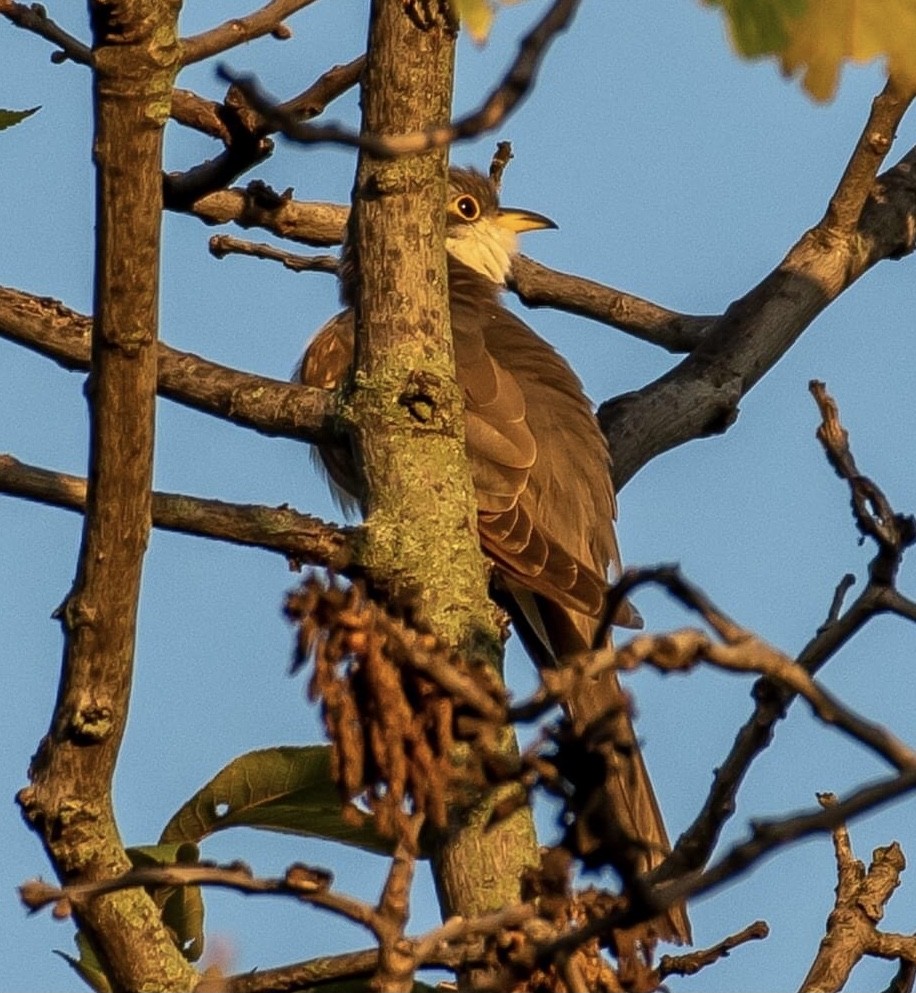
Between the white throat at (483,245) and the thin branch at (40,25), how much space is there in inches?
158

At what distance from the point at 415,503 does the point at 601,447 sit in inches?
112

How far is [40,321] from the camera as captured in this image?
471 cm

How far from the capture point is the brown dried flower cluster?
263cm

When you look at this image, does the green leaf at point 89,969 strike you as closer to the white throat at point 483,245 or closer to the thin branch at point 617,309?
the thin branch at point 617,309

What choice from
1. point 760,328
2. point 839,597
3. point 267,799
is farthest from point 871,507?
point 760,328

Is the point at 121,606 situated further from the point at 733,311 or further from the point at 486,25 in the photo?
the point at 733,311

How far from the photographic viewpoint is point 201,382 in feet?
14.6

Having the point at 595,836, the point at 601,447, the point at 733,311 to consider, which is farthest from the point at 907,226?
the point at 595,836

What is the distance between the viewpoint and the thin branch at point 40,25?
4.71 metres

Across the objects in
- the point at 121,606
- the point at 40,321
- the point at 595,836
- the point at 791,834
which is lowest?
the point at 791,834

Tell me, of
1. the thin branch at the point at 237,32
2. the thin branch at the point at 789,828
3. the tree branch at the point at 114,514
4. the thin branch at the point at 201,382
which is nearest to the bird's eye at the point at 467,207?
the thin branch at the point at 237,32

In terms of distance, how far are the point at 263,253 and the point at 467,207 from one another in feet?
9.63

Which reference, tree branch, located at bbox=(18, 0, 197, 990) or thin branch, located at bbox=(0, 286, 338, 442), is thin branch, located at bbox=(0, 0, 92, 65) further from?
tree branch, located at bbox=(18, 0, 197, 990)

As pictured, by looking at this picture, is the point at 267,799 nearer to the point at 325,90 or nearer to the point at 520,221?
the point at 325,90
